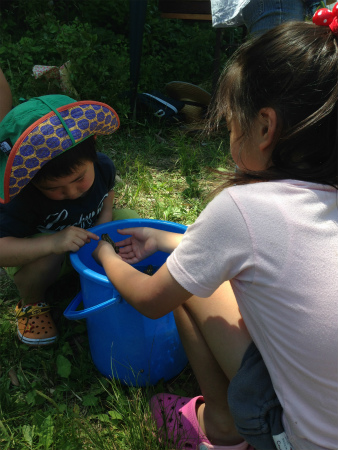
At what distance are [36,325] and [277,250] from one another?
94cm

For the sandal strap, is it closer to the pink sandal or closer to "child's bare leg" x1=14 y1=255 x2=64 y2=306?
"child's bare leg" x1=14 y1=255 x2=64 y2=306

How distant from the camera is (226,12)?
2248 millimetres

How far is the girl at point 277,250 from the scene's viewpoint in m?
0.82

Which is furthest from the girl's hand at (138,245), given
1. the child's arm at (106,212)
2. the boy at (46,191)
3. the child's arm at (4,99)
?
the child's arm at (4,99)

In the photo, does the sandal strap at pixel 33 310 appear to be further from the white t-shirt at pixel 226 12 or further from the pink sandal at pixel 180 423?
the white t-shirt at pixel 226 12

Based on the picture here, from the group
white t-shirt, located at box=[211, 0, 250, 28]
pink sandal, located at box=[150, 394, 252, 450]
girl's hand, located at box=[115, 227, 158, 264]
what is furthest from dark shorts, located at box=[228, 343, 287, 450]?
white t-shirt, located at box=[211, 0, 250, 28]

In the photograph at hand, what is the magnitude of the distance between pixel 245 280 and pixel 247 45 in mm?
528

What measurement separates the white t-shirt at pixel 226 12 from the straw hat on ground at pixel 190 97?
0.81 metres

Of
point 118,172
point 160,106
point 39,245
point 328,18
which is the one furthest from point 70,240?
point 160,106

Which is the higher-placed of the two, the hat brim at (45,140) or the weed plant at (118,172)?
the hat brim at (45,140)

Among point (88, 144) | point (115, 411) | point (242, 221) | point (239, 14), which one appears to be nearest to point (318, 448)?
point (242, 221)

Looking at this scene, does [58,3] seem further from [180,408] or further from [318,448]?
[318,448]

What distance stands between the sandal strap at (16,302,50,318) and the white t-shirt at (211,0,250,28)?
64.1 inches

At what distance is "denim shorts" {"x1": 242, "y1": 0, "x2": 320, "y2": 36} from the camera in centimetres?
199
